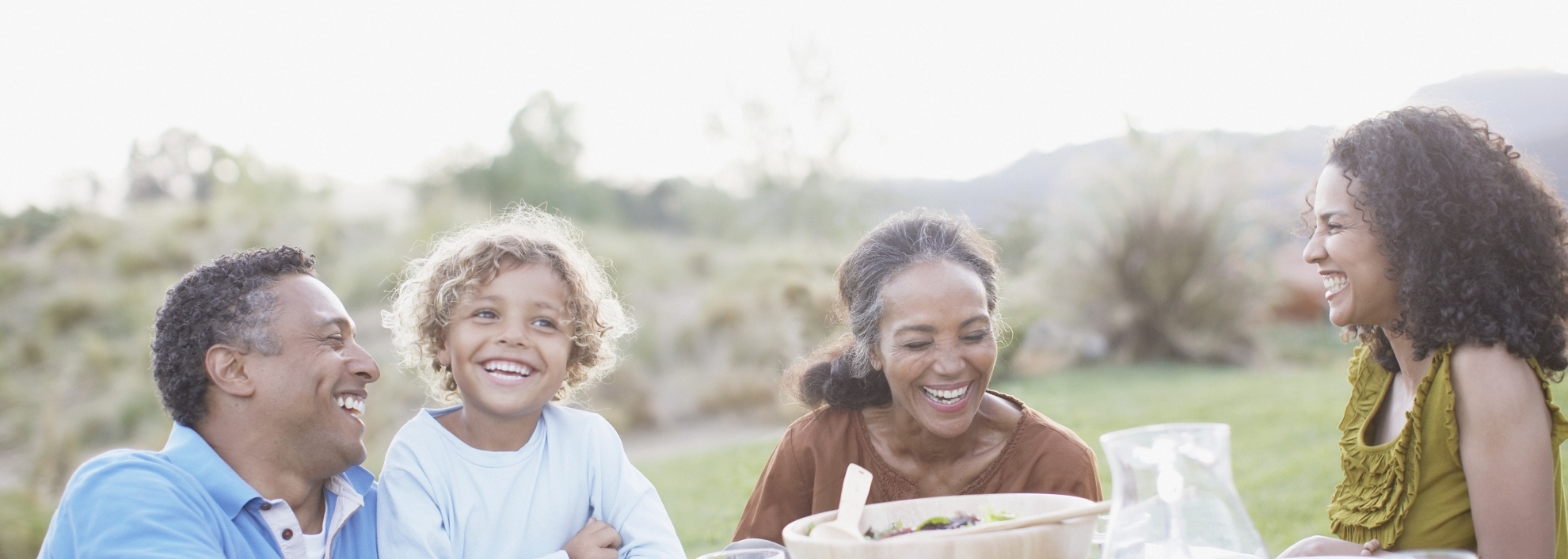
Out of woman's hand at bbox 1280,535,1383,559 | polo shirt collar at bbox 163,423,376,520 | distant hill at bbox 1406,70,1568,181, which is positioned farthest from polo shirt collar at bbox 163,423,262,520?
distant hill at bbox 1406,70,1568,181

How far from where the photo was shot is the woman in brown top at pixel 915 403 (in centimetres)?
254

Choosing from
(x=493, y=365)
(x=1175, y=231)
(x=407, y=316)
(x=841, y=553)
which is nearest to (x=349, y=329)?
(x=493, y=365)

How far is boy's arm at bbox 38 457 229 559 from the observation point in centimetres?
185

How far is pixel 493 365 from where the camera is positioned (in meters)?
2.47

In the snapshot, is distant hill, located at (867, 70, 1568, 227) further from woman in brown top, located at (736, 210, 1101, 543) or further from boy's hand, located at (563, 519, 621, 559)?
boy's hand, located at (563, 519, 621, 559)

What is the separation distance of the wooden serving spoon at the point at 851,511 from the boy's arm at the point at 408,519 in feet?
3.01

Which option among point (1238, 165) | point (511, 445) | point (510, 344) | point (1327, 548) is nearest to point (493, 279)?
point (510, 344)

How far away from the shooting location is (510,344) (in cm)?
246

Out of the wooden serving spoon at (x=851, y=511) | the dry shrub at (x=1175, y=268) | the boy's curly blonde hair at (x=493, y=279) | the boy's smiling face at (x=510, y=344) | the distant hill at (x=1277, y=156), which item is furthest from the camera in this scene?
the dry shrub at (x=1175, y=268)

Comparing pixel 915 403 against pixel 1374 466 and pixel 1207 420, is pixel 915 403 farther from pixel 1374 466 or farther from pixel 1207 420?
pixel 1207 420

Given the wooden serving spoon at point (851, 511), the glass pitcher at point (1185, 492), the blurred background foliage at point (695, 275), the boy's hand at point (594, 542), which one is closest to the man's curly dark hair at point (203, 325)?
the boy's hand at point (594, 542)

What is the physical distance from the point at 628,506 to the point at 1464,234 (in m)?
1.89

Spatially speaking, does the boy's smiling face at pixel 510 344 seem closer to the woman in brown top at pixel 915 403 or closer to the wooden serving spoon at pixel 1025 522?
the woman in brown top at pixel 915 403

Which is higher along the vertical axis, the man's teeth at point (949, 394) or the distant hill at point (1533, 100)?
the distant hill at point (1533, 100)
